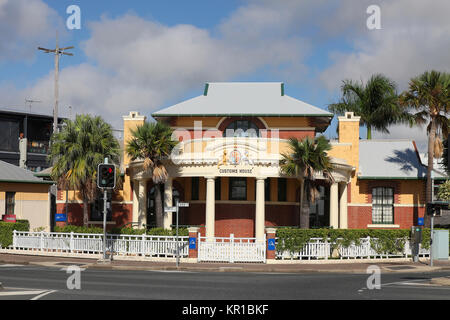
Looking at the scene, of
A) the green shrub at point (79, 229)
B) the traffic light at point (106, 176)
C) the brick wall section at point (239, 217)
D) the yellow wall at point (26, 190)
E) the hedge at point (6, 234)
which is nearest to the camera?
the traffic light at point (106, 176)

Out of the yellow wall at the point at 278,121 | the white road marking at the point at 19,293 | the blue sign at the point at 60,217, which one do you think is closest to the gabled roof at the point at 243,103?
the yellow wall at the point at 278,121

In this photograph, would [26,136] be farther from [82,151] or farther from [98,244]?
[98,244]

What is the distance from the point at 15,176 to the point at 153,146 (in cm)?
1510

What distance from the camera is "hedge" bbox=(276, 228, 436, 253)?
92.9 ft

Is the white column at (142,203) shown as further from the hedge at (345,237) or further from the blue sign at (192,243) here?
the hedge at (345,237)

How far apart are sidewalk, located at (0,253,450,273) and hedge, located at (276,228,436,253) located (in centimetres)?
83

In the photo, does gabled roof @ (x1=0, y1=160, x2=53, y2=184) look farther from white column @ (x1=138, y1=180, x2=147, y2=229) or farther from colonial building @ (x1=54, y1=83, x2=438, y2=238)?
white column @ (x1=138, y1=180, x2=147, y2=229)

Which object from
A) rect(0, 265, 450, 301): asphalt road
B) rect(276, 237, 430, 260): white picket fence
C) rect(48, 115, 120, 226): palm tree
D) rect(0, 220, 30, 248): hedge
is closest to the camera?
rect(0, 265, 450, 301): asphalt road

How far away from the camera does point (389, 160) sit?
3866cm

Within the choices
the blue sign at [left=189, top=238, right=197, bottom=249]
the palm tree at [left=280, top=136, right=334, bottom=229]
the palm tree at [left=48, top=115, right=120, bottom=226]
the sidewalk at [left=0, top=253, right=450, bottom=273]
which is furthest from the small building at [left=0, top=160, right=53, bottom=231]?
the palm tree at [left=280, top=136, right=334, bottom=229]

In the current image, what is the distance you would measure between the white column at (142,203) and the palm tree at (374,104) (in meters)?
29.1

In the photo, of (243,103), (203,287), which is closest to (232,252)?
(203,287)

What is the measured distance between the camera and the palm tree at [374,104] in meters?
56.2
